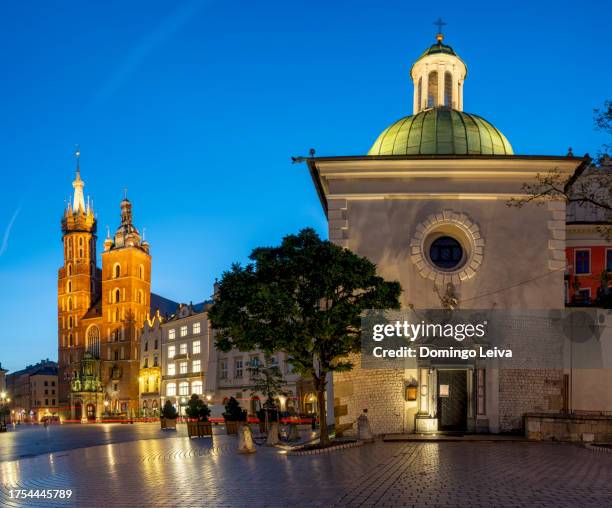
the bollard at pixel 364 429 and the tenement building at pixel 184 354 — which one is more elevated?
the bollard at pixel 364 429

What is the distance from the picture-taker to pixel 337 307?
78.5 ft

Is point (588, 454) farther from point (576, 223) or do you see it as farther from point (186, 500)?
point (576, 223)

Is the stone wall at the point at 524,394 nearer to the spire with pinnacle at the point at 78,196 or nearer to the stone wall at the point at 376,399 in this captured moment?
the stone wall at the point at 376,399

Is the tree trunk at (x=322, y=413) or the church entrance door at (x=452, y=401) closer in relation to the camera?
the tree trunk at (x=322, y=413)

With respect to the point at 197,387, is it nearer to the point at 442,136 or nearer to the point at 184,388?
the point at 184,388

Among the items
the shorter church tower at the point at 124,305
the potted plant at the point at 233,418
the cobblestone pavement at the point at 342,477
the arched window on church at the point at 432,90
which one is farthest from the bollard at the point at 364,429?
the shorter church tower at the point at 124,305

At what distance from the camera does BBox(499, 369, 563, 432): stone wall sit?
28.2 metres

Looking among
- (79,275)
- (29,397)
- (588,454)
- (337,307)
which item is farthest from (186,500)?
(29,397)

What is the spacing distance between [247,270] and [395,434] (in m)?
8.41

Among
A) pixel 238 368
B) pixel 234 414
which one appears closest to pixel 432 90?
pixel 234 414

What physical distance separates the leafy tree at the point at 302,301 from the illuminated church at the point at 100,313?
9591 centimetres

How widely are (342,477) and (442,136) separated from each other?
19846mm

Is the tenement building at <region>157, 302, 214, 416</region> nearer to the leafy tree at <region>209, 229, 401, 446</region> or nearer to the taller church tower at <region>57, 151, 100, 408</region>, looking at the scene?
the taller church tower at <region>57, 151, 100, 408</region>

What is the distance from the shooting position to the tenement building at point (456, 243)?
28547 millimetres
